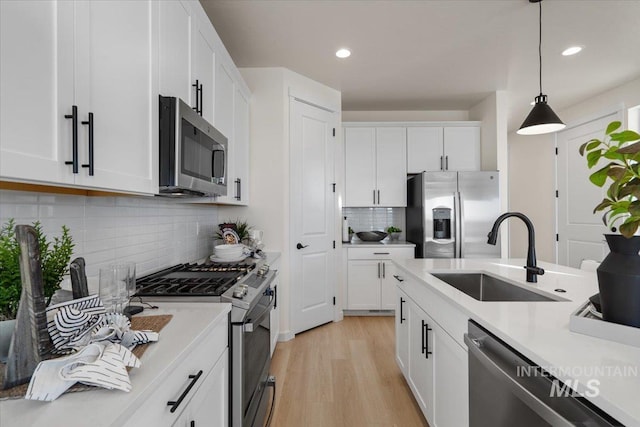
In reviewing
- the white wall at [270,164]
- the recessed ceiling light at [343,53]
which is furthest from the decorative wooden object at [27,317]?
the recessed ceiling light at [343,53]

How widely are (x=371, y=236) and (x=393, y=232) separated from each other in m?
0.43

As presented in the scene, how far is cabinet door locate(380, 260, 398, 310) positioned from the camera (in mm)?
3898

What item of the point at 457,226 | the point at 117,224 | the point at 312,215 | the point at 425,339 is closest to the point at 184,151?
the point at 117,224

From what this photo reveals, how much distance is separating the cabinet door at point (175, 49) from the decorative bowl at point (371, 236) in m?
2.88

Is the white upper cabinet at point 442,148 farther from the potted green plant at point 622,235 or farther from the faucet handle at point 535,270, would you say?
the potted green plant at point 622,235

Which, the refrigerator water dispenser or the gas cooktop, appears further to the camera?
the refrigerator water dispenser

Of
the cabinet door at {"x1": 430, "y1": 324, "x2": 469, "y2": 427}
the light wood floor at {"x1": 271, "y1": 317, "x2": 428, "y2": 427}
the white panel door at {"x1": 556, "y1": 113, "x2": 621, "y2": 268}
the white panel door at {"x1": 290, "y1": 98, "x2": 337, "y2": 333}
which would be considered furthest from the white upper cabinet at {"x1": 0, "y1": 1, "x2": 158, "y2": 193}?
the white panel door at {"x1": 556, "y1": 113, "x2": 621, "y2": 268}

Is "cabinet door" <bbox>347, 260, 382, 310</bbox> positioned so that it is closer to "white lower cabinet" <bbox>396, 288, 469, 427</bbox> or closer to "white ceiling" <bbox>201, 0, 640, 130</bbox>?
"white lower cabinet" <bbox>396, 288, 469, 427</bbox>

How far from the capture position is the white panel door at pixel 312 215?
10.7ft

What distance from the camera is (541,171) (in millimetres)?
5133

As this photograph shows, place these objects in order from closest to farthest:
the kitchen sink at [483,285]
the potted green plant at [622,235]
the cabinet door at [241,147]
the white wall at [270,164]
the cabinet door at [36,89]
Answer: the cabinet door at [36,89], the potted green plant at [622,235], the kitchen sink at [483,285], the cabinet door at [241,147], the white wall at [270,164]

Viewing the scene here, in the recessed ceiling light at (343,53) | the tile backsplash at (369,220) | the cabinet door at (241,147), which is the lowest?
the tile backsplash at (369,220)

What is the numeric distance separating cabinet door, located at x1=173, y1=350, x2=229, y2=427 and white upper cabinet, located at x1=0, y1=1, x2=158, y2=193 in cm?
72

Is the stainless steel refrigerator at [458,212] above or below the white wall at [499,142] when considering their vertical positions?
below
